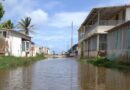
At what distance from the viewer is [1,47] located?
141 feet

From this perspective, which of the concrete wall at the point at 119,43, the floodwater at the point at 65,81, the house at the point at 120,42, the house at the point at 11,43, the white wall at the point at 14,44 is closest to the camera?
the floodwater at the point at 65,81

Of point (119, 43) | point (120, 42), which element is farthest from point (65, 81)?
point (119, 43)

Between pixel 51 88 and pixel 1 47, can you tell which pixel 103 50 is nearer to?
pixel 1 47

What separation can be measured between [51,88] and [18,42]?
4005 centimetres

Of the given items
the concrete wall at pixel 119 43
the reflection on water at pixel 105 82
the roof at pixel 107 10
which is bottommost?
the reflection on water at pixel 105 82

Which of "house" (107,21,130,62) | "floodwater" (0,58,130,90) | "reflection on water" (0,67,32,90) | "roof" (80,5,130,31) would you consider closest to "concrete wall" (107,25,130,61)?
"house" (107,21,130,62)

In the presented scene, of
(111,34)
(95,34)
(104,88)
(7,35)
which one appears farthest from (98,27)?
(104,88)

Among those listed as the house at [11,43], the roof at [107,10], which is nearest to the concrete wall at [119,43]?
the roof at [107,10]

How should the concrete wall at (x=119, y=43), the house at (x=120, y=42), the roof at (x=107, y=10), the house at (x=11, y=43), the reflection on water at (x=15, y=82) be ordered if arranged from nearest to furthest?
1. the reflection on water at (x=15, y=82)
2. the house at (x=120, y=42)
3. the concrete wall at (x=119, y=43)
4. the house at (x=11, y=43)
5. the roof at (x=107, y=10)

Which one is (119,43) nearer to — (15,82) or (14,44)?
(14,44)

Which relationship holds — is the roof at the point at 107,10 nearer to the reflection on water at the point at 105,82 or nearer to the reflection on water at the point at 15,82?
the reflection on water at the point at 105,82

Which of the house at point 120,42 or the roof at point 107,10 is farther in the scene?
the roof at point 107,10

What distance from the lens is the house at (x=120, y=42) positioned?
3078 centimetres

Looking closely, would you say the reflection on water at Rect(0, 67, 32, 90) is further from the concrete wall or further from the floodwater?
the concrete wall
